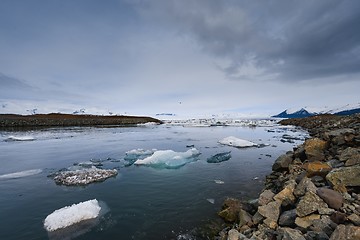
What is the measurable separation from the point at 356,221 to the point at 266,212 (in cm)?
165

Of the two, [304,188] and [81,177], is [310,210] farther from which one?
[81,177]

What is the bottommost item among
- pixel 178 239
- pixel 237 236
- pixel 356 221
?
pixel 178 239

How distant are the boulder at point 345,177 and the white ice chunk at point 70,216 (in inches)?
238

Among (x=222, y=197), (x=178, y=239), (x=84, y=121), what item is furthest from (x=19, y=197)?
(x=84, y=121)

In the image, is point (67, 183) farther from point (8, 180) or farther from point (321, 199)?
point (321, 199)

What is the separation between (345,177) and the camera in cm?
502

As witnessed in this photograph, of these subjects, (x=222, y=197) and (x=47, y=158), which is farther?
(x=47, y=158)

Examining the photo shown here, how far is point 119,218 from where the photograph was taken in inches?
241

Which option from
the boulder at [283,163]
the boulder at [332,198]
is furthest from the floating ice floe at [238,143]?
the boulder at [332,198]

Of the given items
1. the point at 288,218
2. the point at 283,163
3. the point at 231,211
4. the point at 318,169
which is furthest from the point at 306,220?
the point at 283,163

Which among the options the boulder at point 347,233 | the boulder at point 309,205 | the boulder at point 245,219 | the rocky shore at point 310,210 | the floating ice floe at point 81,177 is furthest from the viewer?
the floating ice floe at point 81,177

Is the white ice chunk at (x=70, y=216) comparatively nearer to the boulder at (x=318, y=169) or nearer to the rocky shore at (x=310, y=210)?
the rocky shore at (x=310, y=210)

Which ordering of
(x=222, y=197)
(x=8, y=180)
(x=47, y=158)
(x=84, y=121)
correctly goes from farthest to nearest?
(x=84, y=121)
(x=47, y=158)
(x=8, y=180)
(x=222, y=197)

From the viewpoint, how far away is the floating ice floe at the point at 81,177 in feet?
29.4
